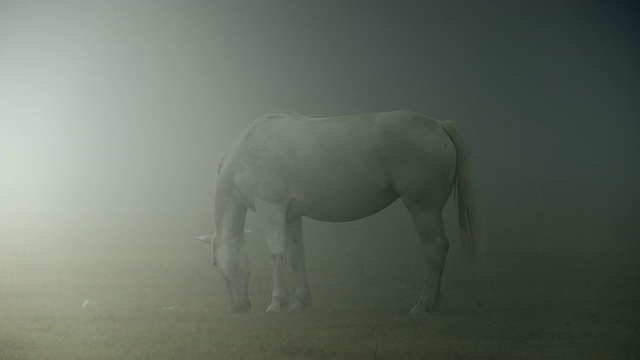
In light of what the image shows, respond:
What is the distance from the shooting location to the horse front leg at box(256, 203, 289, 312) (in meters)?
4.12

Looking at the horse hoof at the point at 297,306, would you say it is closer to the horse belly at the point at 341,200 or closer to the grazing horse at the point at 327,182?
the grazing horse at the point at 327,182

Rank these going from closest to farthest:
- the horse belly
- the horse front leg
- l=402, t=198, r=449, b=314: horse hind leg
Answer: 1. l=402, t=198, r=449, b=314: horse hind leg
2. the horse belly
3. the horse front leg

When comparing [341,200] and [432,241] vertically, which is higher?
[341,200]

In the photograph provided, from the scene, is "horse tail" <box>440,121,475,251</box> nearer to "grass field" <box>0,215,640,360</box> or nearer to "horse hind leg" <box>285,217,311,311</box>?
"grass field" <box>0,215,640,360</box>

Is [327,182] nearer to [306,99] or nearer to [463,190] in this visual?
[306,99]

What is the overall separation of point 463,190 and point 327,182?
2.12 feet

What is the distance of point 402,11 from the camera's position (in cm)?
441

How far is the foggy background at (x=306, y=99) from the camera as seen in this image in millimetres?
4223

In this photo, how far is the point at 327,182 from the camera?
160 inches

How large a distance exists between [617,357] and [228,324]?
1827 millimetres

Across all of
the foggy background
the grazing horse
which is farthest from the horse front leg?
the foggy background

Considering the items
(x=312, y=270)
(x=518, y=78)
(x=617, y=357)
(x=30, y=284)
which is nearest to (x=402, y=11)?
(x=518, y=78)

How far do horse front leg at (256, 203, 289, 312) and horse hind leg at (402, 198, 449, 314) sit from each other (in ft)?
2.05

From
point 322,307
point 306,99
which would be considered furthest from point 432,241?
point 306,99
